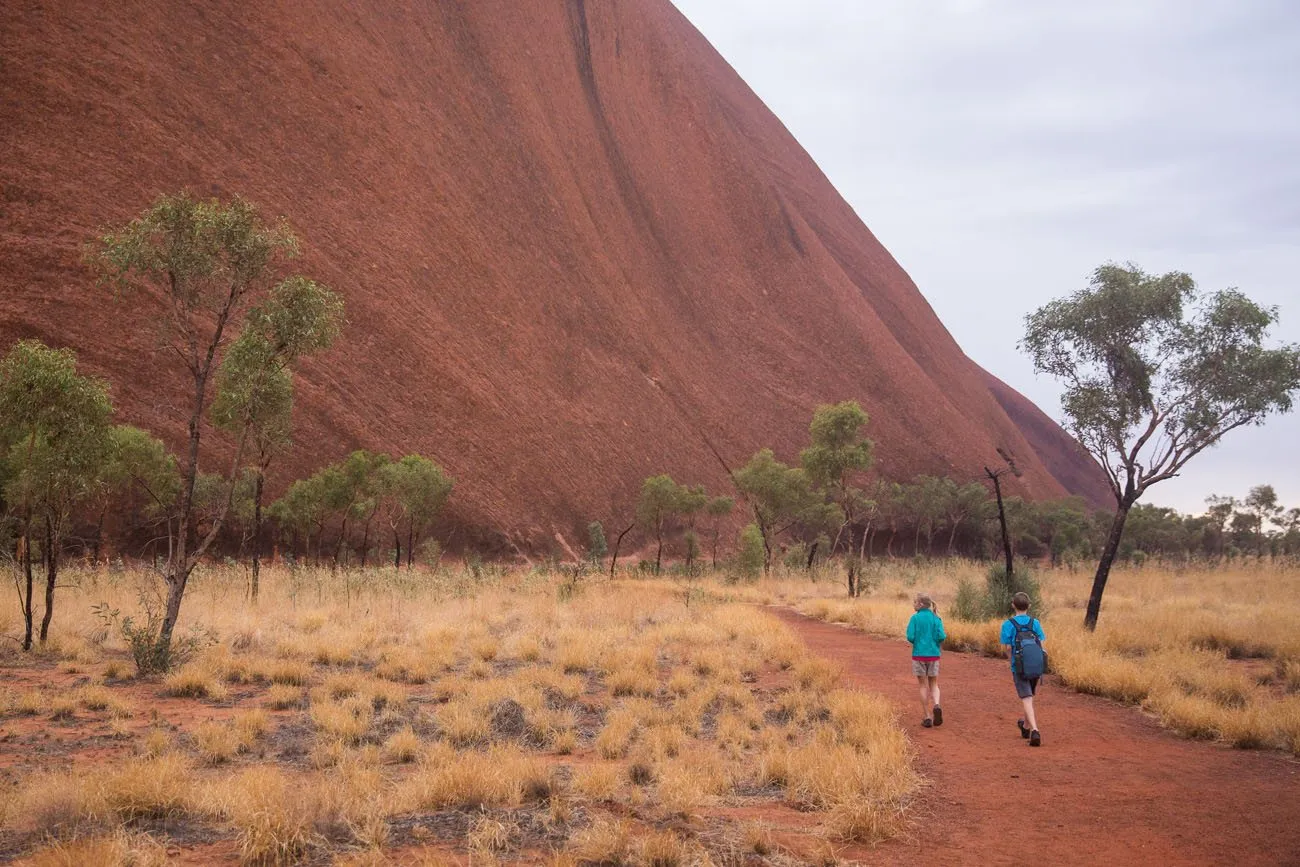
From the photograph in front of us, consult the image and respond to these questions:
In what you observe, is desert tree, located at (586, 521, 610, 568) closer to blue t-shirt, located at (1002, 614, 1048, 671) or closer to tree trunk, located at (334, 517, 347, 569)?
tree trunk, located at (334, 517, 347, 569)

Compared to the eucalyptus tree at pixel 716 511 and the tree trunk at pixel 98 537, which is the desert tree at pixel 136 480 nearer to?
the tree trunk at pixel 98 537

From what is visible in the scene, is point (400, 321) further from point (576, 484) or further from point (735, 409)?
point (735, 409)

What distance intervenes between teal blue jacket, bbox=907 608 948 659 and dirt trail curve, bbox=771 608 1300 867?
791 millimetres

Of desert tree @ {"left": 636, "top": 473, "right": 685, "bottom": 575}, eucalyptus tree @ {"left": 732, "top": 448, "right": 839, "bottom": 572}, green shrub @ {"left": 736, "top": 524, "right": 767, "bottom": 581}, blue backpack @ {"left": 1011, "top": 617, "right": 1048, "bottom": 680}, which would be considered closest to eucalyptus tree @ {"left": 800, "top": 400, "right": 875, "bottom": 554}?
green shrub @ {"left": 736, "top": 524, "right": 767, "bottom": 581}

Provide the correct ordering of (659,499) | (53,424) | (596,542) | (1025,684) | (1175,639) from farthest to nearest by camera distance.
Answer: (596,542)
(659,499)
(1175,639)
(53,424)
(1025,684)

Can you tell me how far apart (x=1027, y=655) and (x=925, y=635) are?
3.87 ft

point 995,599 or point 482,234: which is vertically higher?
point 482,234

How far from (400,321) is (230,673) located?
30.4 metres

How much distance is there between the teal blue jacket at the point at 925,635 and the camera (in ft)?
30.3

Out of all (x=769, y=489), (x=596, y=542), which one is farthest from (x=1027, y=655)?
(x=596, y=542)

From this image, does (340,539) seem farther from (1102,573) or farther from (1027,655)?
(1027,655)

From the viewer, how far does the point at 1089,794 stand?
6586mm

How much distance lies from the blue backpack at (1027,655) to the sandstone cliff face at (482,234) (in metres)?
29.5

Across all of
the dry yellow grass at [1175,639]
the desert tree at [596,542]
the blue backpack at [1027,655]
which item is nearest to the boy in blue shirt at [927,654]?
the blue backpack at [1027,655]
